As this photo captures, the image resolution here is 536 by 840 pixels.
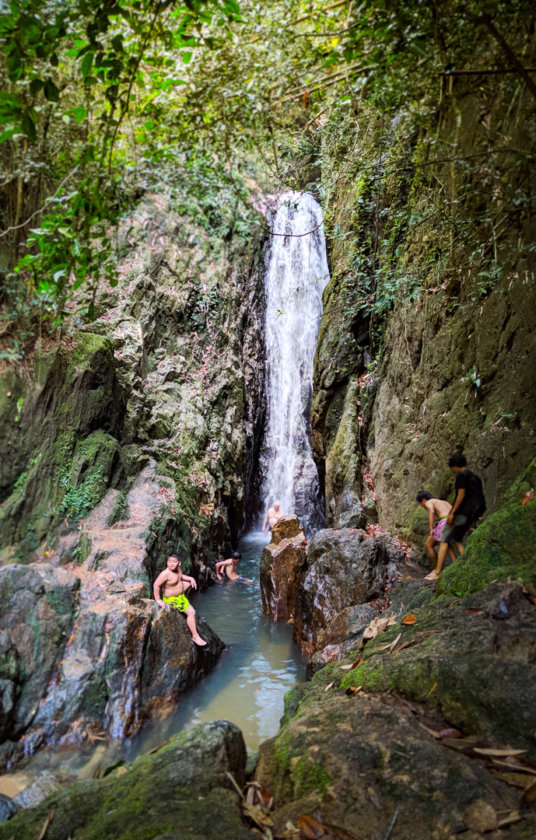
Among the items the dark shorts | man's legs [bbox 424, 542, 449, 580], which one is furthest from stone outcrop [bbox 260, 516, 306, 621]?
the dark shorts

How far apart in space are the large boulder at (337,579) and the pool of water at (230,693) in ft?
1.87

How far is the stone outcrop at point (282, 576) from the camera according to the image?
8688mm

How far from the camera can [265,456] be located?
53.5ft

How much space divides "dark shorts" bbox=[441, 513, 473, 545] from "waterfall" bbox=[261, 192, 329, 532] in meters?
9.35

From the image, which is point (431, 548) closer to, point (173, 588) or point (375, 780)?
point (173, 588)

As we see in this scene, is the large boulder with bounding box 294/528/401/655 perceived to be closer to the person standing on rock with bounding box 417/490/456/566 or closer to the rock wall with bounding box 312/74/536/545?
the person standing on rock with bounding box 417/490/456/566

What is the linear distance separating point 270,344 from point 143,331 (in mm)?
6533

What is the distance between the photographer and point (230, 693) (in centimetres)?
623

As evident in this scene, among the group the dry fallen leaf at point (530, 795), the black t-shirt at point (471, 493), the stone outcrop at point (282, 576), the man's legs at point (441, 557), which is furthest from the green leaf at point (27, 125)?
the stone outcrop at point (282, 576)

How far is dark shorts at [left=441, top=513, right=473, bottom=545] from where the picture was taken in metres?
5.86

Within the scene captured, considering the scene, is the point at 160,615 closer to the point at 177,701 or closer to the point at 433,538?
the point at 177,701

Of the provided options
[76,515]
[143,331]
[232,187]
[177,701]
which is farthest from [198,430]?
[232,187]

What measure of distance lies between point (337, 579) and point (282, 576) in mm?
1984

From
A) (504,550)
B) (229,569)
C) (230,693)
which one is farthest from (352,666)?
(229,569)
